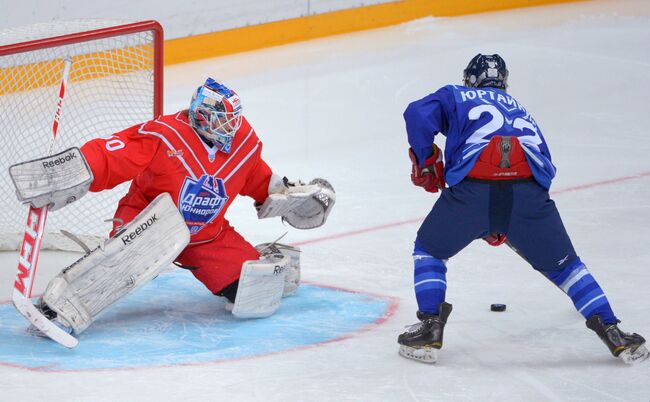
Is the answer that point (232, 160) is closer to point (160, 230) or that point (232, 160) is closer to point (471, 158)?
point (160, 230)

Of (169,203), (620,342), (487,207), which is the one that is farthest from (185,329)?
(620,342)

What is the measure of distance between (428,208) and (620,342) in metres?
1.92

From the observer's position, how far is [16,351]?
342 centimetres

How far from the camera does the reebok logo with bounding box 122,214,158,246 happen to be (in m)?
3.55

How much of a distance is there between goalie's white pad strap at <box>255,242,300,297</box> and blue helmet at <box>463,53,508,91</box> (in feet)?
3.00

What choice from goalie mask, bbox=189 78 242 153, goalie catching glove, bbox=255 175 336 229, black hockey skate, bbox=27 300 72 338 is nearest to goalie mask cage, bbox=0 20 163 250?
goalie catching glove, bbox=255 175 336 229

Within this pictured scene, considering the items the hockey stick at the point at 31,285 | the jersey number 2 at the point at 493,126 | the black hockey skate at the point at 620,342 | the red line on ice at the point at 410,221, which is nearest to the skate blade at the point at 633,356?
the black hockey skate at the point at 620,342

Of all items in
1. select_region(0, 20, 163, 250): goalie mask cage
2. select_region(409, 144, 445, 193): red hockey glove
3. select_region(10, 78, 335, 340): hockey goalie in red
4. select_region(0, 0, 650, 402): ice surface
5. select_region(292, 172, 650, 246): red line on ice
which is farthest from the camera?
select_region(292, 172, 650, 246): red line on ice

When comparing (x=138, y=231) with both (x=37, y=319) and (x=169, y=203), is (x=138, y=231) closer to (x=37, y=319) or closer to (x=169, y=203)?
(x=169, y=203)

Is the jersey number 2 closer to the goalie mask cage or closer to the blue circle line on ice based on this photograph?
the blue circle line on ice

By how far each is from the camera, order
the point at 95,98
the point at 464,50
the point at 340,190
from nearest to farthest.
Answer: the point at 95,98 < the point at 340,190 < the point at 464,50

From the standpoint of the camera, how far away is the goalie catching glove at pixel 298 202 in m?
4.01

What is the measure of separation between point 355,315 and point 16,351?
3.37ft

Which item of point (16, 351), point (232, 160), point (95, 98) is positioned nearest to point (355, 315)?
point (232, 160)
